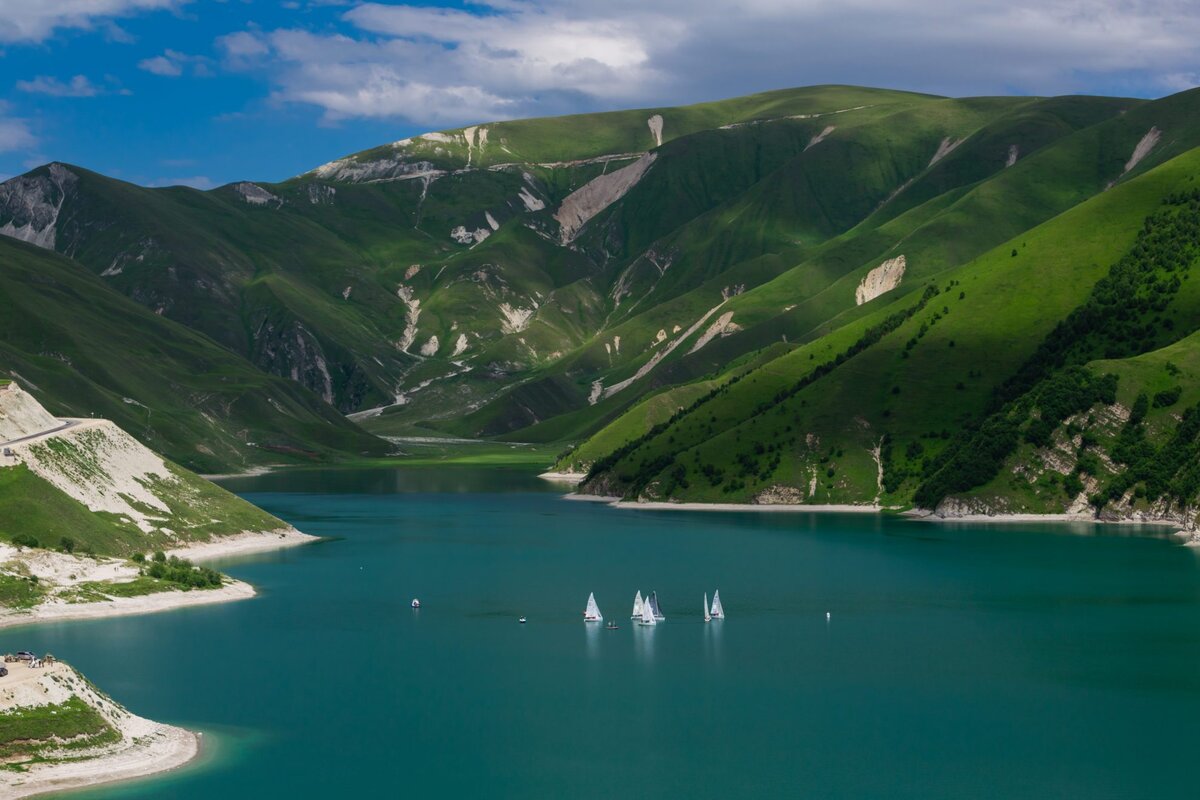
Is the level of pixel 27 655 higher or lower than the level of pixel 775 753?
higher

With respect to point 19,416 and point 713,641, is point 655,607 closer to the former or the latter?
point 713,641

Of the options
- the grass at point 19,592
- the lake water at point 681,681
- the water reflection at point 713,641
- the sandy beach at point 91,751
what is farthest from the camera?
the grass at point 19,592

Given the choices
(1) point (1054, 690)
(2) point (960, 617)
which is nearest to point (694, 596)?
(2) point (960, 617)

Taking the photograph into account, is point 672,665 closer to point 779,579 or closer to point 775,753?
point 775,753

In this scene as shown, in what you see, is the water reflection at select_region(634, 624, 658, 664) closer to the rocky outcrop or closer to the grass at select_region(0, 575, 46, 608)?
the grass at select_region(0, 575, 46, 608)

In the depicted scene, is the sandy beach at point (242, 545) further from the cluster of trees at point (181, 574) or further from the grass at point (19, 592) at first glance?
the grass at point (19, 592)

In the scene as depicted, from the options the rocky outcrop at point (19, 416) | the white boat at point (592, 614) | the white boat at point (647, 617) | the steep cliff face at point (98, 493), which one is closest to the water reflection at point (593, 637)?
the white boat at point (592, 614)

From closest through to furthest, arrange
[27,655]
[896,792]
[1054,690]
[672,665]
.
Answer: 1. [896,792]
2. [27,655]
3. [1054,690]
4. [672,665]

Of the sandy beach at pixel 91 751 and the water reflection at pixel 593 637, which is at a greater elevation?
the sandy beach at pixel 91 751
